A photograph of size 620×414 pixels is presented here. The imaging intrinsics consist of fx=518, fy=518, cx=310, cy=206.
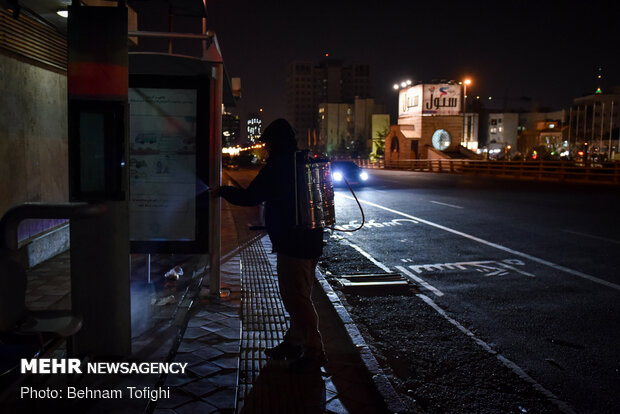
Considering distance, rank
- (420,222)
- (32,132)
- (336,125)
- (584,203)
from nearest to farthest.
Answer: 1. (32,132)
2. (420,222)
3. (584,203)
4. (336,125)

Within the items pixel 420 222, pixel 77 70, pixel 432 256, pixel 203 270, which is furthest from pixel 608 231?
pixel 77 70

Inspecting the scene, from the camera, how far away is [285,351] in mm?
4594

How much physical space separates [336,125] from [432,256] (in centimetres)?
15140

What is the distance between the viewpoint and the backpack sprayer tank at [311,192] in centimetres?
425

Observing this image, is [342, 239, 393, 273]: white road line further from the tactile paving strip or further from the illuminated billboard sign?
the illuminated billboard sign

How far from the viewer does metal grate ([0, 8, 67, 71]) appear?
7256 millimetres

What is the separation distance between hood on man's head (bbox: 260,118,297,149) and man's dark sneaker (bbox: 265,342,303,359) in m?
1.77

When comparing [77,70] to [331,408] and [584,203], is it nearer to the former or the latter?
[331,408]

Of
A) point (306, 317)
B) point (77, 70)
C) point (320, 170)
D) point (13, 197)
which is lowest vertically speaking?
point (306, 317)

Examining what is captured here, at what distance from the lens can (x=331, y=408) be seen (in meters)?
3.76

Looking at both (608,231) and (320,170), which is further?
(608,231)

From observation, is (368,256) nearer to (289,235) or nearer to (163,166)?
(163,166)

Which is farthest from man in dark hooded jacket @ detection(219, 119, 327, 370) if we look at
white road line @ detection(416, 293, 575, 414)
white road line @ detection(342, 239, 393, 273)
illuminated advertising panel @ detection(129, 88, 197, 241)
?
white road line @ detection(342, 239, 393, 273)

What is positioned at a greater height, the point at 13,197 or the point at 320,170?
the point at 320,170
